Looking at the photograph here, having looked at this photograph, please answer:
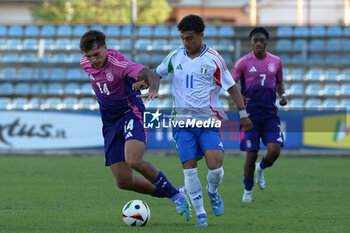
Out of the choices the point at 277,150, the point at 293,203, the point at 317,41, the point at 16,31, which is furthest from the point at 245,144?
the point at 16,31

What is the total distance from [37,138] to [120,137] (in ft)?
41.5

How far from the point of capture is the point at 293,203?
32.4 feet

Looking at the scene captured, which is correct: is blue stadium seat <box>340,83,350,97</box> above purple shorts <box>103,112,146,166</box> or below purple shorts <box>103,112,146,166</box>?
below

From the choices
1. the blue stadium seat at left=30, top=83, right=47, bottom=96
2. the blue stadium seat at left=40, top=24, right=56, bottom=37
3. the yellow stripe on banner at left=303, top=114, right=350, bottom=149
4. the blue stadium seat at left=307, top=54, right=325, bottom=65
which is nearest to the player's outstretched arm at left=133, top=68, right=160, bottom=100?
the yellow stripe on banner at left=303, top=114, right=350, bottom=149

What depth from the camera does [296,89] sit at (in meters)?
22.8

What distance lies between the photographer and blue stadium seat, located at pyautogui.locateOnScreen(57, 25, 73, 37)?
A: 1023 inches

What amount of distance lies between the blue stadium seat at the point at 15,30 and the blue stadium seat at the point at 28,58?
5.55 ft

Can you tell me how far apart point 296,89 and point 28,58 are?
9.41 meters

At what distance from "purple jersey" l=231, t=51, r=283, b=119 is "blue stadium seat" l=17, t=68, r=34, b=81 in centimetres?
1396

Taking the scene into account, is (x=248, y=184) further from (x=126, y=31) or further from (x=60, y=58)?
(x=126, y=31)

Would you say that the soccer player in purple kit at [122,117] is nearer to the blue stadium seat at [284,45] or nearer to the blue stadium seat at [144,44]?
the blue stadium seat at [144,44]

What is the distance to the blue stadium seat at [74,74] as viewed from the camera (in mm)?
23688

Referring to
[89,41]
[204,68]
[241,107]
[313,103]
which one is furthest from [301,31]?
[89,41]

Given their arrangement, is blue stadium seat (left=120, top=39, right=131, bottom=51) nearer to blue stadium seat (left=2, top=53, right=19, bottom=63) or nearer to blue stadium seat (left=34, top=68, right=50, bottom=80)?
blue stadium seat (left=34, top=68, right=50, bottom=80)
